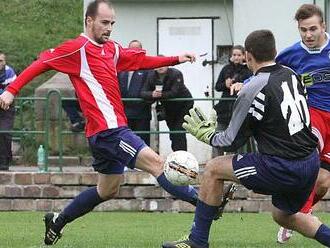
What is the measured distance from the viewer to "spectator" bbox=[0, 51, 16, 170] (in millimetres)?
16828

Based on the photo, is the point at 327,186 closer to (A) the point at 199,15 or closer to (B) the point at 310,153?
(B) the point at 310,153

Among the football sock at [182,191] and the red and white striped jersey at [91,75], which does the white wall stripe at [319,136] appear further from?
the red and white striped jersey at [91,75]

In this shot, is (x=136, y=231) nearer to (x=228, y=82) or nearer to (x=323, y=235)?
(x=323, y=235)

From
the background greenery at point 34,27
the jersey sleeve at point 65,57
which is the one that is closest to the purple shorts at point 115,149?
the jersey sleeve at point 65,57

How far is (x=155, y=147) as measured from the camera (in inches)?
680

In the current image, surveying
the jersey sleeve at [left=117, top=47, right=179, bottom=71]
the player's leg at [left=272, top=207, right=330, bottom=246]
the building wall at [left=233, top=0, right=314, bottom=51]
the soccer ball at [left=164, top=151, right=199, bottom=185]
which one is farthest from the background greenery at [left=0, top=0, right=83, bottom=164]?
the player's leg at [left=272, top=207, right=330, bottom=246]

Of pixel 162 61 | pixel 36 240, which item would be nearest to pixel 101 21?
pixel 162 61

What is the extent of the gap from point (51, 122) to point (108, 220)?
355cm

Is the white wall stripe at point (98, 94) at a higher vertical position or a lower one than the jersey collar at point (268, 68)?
lower

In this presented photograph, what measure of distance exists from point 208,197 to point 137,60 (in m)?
2.61

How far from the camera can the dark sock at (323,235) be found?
29.2 feet

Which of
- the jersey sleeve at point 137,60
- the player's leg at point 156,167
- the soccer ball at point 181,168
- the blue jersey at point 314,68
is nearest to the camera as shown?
the soccer ball at point 181,168

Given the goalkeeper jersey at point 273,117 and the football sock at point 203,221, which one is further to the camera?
the football sock at point 203,221

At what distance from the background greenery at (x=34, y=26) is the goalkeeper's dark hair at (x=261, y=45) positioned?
16794 mm
